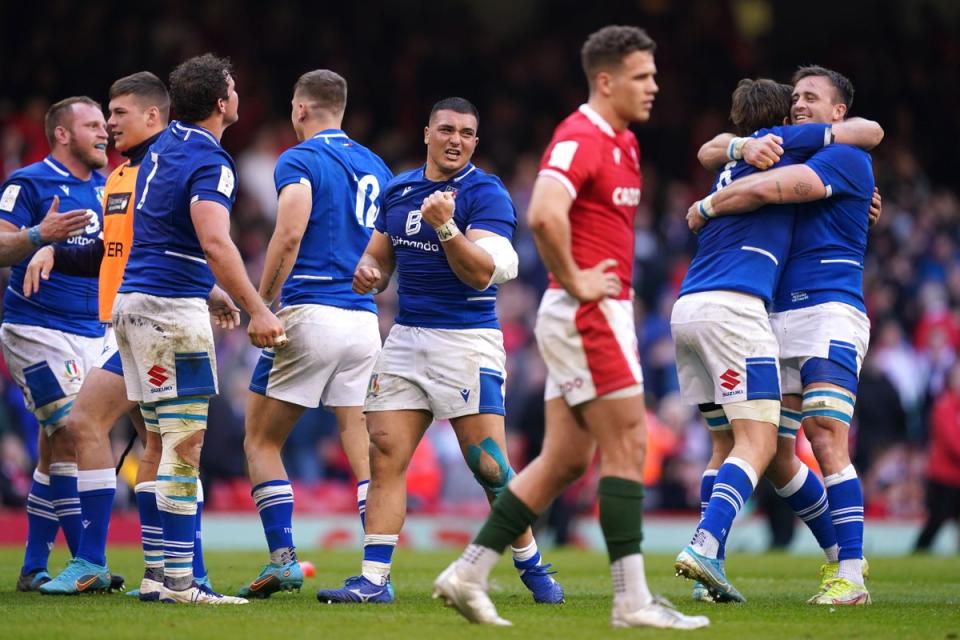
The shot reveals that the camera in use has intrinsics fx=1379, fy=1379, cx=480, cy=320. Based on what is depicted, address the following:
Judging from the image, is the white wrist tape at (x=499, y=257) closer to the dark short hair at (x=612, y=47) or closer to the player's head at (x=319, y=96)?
the dark short hair at (x=612, y=47)

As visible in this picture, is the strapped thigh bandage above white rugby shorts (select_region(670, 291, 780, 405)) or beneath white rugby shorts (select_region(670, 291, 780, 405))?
beneath

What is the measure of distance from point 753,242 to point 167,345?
357 cm

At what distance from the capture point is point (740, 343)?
828 cm

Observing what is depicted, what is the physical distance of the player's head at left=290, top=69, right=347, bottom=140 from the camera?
895 centimetres

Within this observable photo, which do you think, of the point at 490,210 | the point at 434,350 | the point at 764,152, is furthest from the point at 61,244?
the point at 764,152

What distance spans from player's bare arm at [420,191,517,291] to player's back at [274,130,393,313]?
1.07 meters

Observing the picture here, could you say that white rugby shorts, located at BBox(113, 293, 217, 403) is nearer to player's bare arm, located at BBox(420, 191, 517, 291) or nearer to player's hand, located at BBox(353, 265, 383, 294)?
player's hand, located at BBox(353, 265, 383, 294)

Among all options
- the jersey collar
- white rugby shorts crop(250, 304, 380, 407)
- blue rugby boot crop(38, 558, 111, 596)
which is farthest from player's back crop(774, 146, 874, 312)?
blue rugby boot crop(38, 558, 111, 596)

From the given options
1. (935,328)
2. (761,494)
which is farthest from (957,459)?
(935,328)

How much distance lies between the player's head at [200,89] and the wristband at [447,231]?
158cm

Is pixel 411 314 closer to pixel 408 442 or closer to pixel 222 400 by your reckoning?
pixel 408 442

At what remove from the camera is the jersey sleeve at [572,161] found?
21.4 feet

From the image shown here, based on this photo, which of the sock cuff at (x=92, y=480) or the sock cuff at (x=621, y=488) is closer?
the sock cuff at (x=621, y=488)

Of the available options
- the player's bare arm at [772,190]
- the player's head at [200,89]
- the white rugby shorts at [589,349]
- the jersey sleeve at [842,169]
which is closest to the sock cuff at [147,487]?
the player's head at [200,89]
